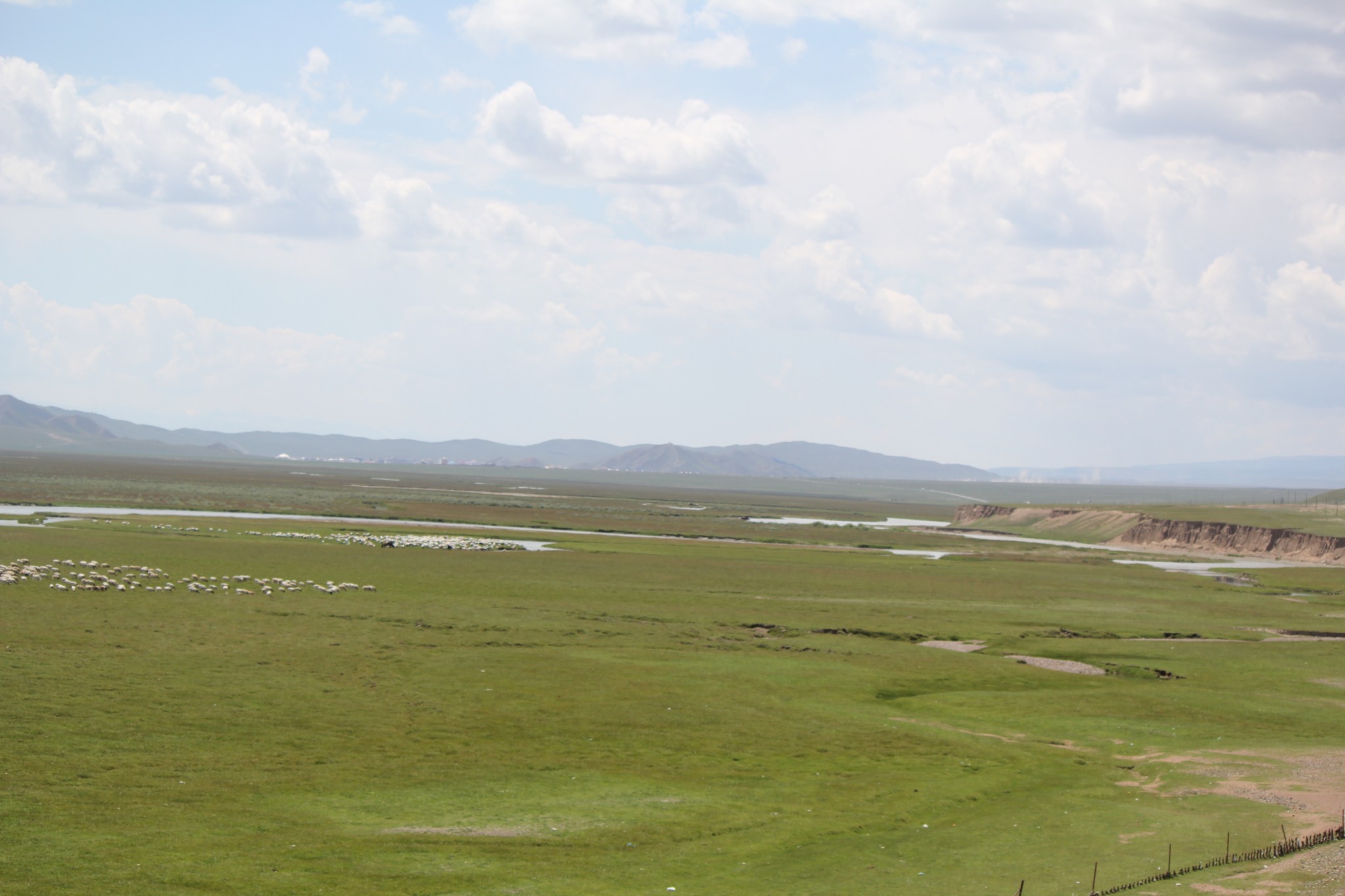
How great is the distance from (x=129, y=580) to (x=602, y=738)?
33.8 metres

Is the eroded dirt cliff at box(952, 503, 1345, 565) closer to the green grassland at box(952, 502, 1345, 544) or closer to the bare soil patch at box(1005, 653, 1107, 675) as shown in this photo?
the green grassland at box(952, 502, 1345, 544)

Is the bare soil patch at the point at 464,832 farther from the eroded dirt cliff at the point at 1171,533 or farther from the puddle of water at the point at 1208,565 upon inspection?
the eroded dirt cliff at the point at 1171,533

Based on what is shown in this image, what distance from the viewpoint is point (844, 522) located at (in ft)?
507

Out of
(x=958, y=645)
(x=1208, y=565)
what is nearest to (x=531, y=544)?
(x=958, y=645)

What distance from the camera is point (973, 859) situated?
21.4 m

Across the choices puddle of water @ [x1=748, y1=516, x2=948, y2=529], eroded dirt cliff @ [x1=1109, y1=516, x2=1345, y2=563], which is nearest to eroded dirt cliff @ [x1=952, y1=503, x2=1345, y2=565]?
eroded dirt cliff @ [x1=1109, y1=516, x2=1345, y2=563]

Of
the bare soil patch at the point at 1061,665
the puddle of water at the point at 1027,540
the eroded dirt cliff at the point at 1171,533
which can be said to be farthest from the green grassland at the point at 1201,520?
the bare soil patch at the point at 1061,665

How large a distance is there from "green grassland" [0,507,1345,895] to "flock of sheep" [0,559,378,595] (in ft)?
5.76

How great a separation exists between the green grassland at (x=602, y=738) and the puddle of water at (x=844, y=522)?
84609mm

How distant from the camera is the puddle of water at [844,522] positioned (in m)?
146

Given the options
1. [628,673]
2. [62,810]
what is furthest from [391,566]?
[62,810]

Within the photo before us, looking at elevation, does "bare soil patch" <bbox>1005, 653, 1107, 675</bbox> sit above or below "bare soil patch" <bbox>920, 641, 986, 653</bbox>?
below

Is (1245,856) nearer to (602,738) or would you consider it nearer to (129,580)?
(602,738)

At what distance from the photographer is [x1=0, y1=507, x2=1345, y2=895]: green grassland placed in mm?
20062
